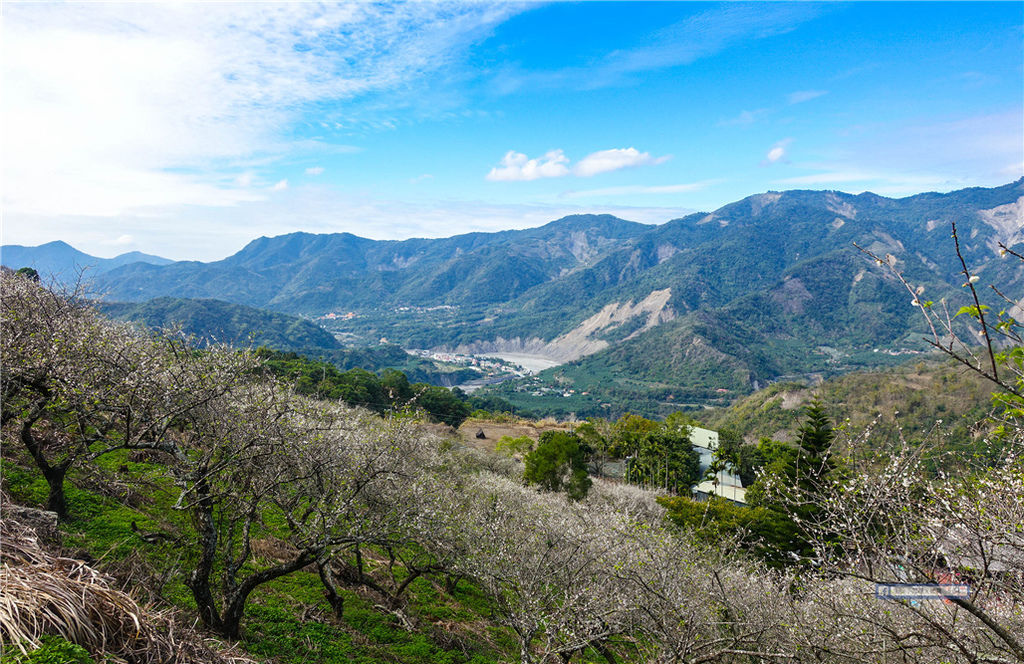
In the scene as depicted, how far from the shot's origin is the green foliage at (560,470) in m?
29.2

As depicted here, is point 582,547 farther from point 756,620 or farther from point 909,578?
point 909,578

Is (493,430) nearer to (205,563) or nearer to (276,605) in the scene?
(276,605)

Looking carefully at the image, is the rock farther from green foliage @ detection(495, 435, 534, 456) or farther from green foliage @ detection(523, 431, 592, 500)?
green foliage @ detection(495, 435, 534, 456)

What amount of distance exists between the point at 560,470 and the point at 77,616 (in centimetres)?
2730

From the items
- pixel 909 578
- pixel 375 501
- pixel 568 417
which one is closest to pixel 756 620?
pixel 909 578

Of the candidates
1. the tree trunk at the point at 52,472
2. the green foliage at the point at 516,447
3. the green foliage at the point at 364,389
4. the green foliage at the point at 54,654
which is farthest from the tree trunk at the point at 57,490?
the green foliage at the point at 364,389

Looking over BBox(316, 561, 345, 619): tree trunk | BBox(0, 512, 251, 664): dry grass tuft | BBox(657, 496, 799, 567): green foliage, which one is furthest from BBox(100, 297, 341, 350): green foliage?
BBox(0, 512, 251, 664): dry grass tuft

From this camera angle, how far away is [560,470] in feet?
97.3

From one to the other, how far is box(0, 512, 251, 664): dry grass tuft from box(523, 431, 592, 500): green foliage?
2549 cm

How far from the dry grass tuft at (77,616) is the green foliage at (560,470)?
25494 mm

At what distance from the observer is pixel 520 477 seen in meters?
30.7

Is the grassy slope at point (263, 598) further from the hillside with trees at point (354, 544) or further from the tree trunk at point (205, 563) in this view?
the tree trunk at point (205, 563)

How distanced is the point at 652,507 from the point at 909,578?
2528 centimetres

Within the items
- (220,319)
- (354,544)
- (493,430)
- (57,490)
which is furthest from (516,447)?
(220,319)
